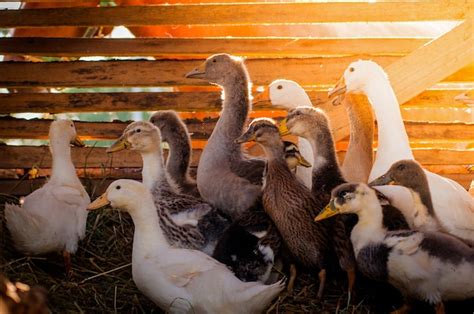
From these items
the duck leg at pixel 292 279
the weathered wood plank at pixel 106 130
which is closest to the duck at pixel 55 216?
the weathered wood plank at pixel 106 130

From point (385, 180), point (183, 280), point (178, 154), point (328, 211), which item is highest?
point (178, 154)

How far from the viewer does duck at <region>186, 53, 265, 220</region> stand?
6.05m

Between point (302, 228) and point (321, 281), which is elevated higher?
point (302, 228)

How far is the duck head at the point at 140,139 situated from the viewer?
5.96 metres

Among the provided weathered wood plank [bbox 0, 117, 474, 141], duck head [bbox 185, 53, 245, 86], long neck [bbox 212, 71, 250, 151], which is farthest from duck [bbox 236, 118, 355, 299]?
weathered wood plank [bbox 0, 117, 474, 141]

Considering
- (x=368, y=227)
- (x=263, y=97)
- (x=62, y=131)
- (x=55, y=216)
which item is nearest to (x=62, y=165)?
(x=62, y=131)

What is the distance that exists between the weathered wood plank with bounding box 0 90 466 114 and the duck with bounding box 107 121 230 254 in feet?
3.48

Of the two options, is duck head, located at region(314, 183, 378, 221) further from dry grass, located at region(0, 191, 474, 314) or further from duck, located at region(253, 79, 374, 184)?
duck, located at region(253, 79, 374, 184)

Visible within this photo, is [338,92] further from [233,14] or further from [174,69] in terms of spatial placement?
[174,69]

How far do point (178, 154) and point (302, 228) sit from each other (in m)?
1.52

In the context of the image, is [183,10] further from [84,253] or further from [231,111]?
[84,253]

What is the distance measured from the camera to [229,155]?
6301mm

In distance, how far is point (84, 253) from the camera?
A: 616 centimetres

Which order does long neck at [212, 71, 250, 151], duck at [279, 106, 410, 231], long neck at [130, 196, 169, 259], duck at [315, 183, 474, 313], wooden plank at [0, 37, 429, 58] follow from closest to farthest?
1. duck at [315, 183, 474, 313]
2. long neck at [130, 196, 169, 259]
3. duck at [279, 106, 410, 231]
4. long neck at [212, 71, 250, 151]
5. wooden plank at [0, 37, 429, 58]
